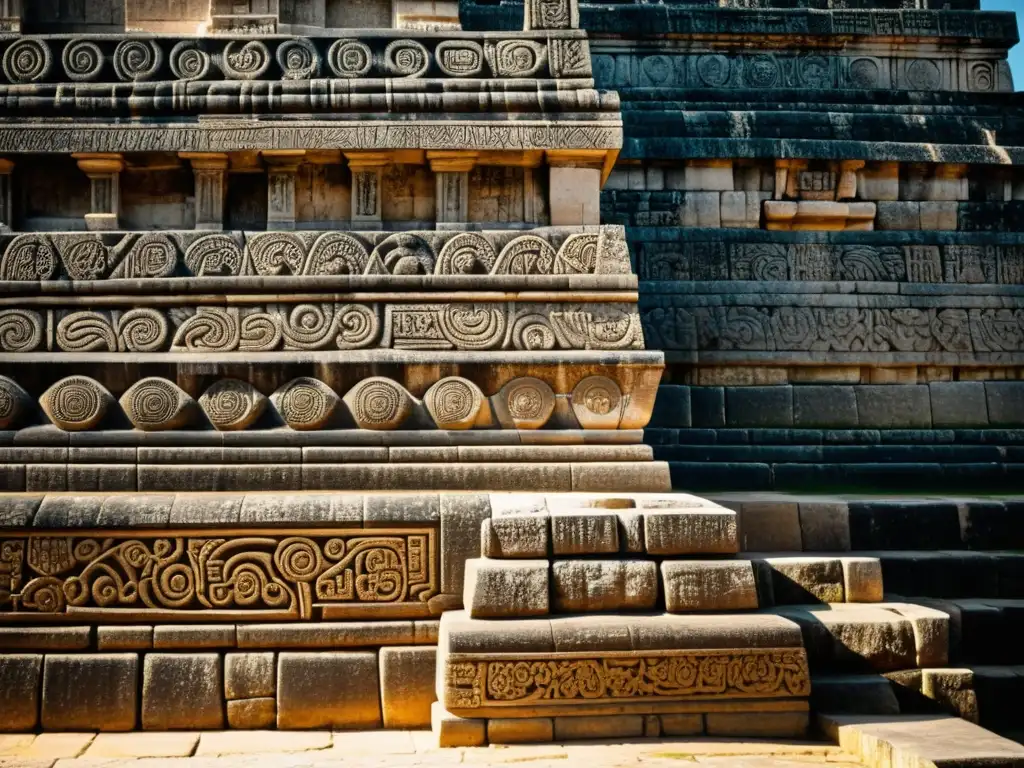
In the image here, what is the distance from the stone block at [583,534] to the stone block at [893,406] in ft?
12.2

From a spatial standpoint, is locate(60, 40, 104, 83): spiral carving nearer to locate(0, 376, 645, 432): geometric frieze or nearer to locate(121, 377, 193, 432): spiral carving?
locate(0, 376, 645, 432): geometric frieze

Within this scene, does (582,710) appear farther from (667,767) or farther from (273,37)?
(273,37)

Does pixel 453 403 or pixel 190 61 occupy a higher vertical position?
pixel 190 61

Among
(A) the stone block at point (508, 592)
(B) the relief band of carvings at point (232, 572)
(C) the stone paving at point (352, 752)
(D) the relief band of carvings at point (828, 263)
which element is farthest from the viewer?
(D) the relief band of carvings at point (828, 263)

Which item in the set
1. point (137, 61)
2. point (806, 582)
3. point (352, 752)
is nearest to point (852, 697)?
point (806, 582)

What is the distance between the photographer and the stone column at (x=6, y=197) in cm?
622

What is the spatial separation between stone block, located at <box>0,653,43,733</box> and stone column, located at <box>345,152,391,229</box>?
296cm

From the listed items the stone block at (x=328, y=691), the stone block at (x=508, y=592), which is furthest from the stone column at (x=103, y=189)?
the stone block at (x=508, y=592)

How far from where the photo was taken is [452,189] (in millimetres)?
Answer: 6254

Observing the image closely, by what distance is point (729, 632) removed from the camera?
184 inches

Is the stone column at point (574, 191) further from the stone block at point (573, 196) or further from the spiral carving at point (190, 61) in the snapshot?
the spiral carving at point (190, 61)

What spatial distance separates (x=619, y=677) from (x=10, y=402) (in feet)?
11.6

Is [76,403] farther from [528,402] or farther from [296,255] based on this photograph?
[528,402]

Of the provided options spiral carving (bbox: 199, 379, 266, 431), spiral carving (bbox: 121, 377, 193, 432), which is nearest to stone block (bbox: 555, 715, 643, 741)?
spiral carving (bbox: 199, 379, 266, 431)
